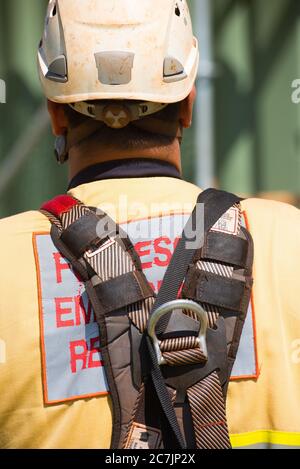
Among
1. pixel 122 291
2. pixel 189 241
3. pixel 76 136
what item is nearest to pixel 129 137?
pixel 76 136

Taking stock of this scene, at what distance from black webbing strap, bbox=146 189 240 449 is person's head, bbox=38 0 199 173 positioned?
9.5 inches

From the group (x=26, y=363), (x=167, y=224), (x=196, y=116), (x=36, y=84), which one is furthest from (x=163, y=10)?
(x=36, y=84)

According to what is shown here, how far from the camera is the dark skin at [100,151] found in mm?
2430

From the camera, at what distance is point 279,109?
6.47 metres

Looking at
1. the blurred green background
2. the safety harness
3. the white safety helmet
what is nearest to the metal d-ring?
the safety harness

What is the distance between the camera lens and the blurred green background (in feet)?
21.1

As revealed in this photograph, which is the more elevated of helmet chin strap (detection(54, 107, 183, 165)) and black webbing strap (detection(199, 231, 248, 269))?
helmet chin strap (detection(54, 107, 183, 165))

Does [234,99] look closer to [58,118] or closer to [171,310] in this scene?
[58,118]

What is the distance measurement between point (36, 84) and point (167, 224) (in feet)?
14.4

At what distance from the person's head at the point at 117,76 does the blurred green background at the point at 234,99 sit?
3849mm

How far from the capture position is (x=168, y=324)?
2.20 m

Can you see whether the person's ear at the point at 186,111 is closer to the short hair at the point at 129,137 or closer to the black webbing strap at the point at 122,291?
the short hair at the point at 129,137

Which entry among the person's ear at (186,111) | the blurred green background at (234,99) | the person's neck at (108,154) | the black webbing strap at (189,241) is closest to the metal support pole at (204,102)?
the blurred green background at (234,99)

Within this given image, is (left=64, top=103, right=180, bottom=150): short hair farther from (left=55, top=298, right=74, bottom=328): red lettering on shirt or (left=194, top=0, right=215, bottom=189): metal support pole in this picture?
(left=194, top=0, right=215, bottom=189): metal support pole
